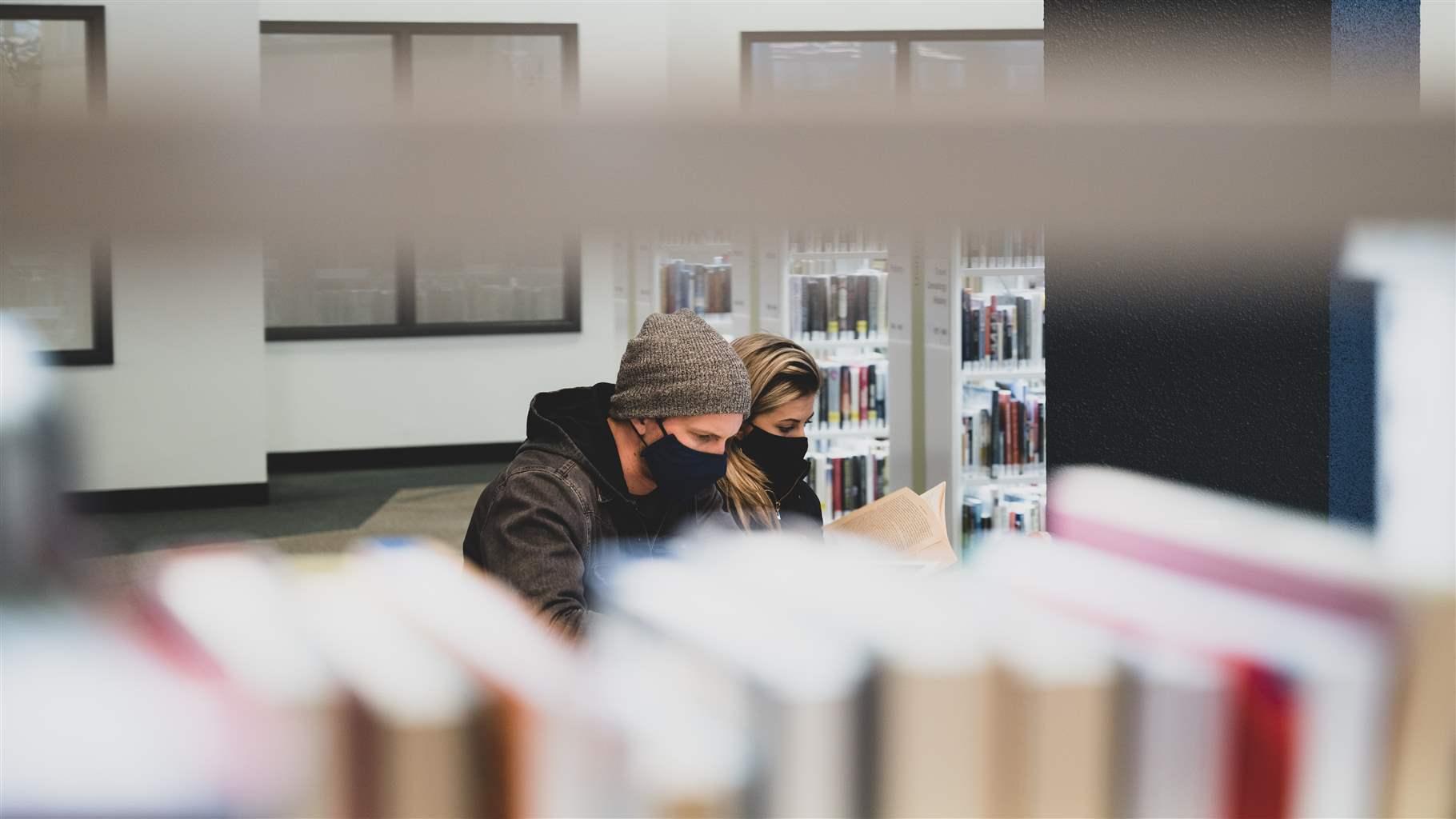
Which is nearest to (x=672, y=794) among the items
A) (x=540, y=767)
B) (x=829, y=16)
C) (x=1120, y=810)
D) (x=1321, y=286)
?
(x=540, y=767)

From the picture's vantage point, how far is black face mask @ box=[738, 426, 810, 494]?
3.31 metres

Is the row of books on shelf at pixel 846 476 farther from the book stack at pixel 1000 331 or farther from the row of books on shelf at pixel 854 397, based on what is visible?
the book stack at pixel 1000 331

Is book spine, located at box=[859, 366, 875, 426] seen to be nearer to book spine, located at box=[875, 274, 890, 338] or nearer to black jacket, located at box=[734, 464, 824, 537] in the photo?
book spine, located at box=[875, 274, 890, 338]

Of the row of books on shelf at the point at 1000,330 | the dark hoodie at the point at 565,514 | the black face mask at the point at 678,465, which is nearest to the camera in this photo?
the dark hoodie at the point at 565,514

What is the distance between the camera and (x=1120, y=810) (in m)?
0.50

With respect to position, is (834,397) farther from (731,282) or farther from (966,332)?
(731,282)

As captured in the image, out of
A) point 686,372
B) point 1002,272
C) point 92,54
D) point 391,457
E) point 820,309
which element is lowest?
point 391,457

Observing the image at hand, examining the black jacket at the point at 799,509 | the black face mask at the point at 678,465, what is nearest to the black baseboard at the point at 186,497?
the black jacket at the point at 799,509

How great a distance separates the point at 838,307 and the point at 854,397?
0.42m

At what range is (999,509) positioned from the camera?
6.48 m

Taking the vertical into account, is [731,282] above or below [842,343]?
above

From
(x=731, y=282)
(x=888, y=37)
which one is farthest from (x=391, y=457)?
(x=888, y=37)

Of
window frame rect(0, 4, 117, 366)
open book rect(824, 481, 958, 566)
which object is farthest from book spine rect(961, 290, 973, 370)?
window frame rect(0, 4, 117, 366)

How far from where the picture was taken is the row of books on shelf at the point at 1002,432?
641 centimetres
